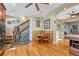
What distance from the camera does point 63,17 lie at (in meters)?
2.97

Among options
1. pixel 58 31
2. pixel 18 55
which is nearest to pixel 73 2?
pixel 58 31

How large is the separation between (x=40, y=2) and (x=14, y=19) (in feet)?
1.87

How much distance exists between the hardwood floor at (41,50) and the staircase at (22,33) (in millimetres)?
132

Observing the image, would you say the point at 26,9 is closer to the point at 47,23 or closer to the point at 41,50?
the point at 47,23

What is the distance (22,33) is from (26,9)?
457 millimetres

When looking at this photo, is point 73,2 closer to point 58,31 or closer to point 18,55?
point 58,31

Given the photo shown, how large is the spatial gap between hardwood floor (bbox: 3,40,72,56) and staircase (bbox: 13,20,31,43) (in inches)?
5.2

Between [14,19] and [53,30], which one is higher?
[14,19]

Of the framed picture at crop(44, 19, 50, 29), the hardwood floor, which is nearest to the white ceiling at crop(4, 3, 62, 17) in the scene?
the framed picture at crop(44, 19, 50, 29)

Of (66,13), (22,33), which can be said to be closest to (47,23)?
(66,13)

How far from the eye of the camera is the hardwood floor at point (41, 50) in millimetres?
2896

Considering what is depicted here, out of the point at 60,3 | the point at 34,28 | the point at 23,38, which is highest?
the point at 60,3

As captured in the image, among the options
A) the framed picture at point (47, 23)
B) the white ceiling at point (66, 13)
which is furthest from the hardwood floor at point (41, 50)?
the white ceiling at point (66, 13)

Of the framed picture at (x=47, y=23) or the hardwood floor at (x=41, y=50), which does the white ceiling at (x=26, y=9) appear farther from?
the hardwood floor at (x=41, y=50)
